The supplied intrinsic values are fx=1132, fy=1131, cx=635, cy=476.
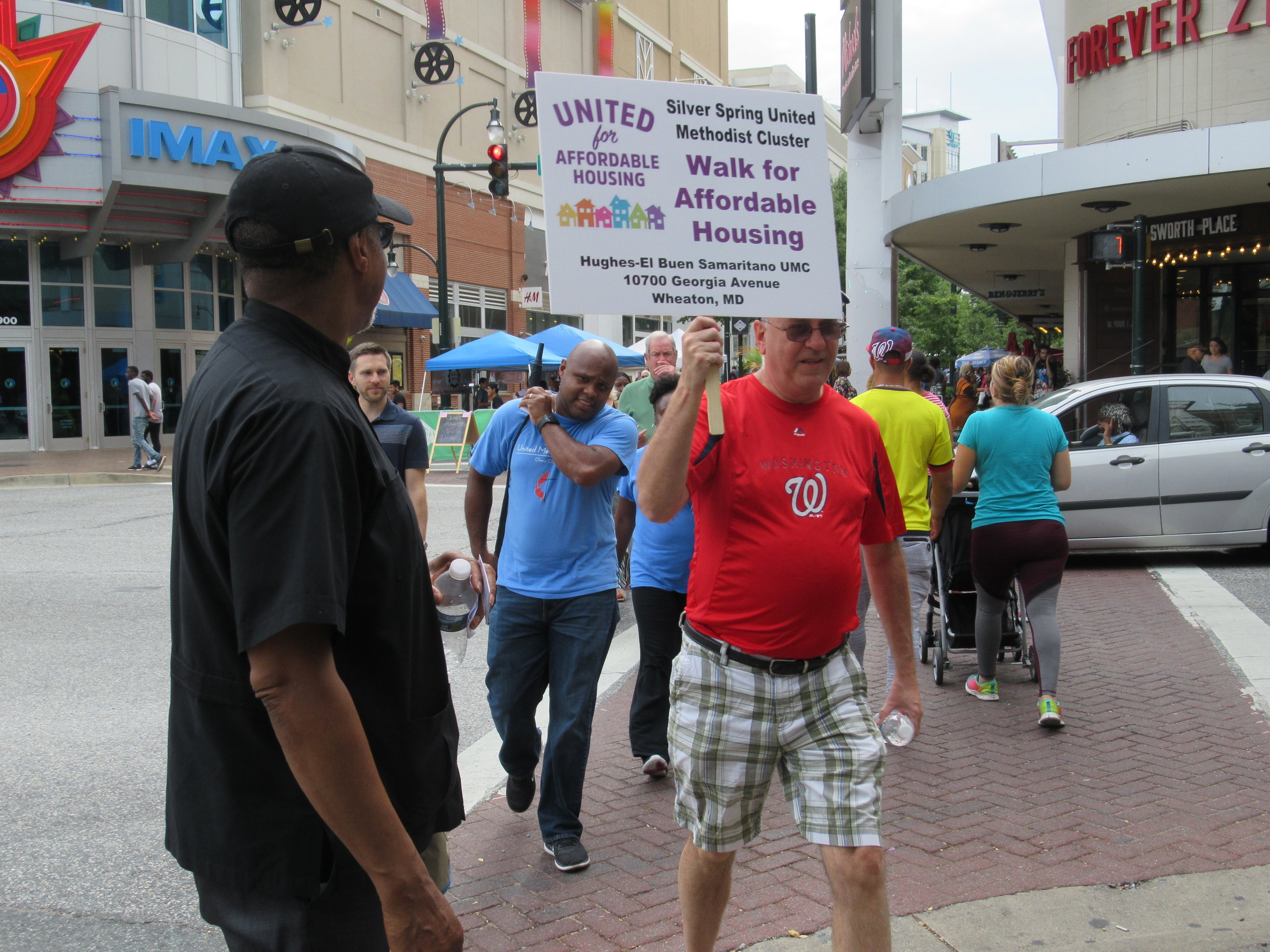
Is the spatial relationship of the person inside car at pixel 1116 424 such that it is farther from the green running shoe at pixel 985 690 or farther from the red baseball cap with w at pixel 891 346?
the red baseball cap with w at pixel 891 346

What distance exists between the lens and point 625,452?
14.9 feet

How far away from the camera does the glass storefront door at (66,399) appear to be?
2519 centimetres

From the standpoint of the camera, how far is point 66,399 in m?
25.5

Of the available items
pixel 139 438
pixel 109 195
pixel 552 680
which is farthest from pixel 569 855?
pixel 109 195

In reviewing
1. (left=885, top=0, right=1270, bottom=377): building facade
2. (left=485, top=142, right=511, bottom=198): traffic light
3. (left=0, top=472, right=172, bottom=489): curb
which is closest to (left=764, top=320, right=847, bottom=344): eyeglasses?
(left=885, top=0, right=1270, bottom=377): building facade

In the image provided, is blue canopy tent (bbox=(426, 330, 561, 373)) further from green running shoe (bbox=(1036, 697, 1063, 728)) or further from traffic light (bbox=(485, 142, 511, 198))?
green running shoe (bbox=(1036, 697, 1063, 728))

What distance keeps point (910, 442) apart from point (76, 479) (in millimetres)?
17635

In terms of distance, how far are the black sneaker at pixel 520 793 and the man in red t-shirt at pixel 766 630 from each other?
1620mm

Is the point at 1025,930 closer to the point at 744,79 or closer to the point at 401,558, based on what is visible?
the point at 401,558

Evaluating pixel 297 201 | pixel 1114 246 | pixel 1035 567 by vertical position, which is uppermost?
pixel 1114 246

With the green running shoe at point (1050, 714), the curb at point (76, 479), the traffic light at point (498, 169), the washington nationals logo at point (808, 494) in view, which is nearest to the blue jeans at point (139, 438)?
the curb at point (76, 479)

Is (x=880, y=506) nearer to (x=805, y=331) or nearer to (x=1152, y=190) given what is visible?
(x=805, y=331)

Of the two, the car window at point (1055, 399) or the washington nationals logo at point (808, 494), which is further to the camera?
the car window at point (1055, 399)

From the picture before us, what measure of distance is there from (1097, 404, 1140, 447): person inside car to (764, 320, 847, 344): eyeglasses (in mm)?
8144
